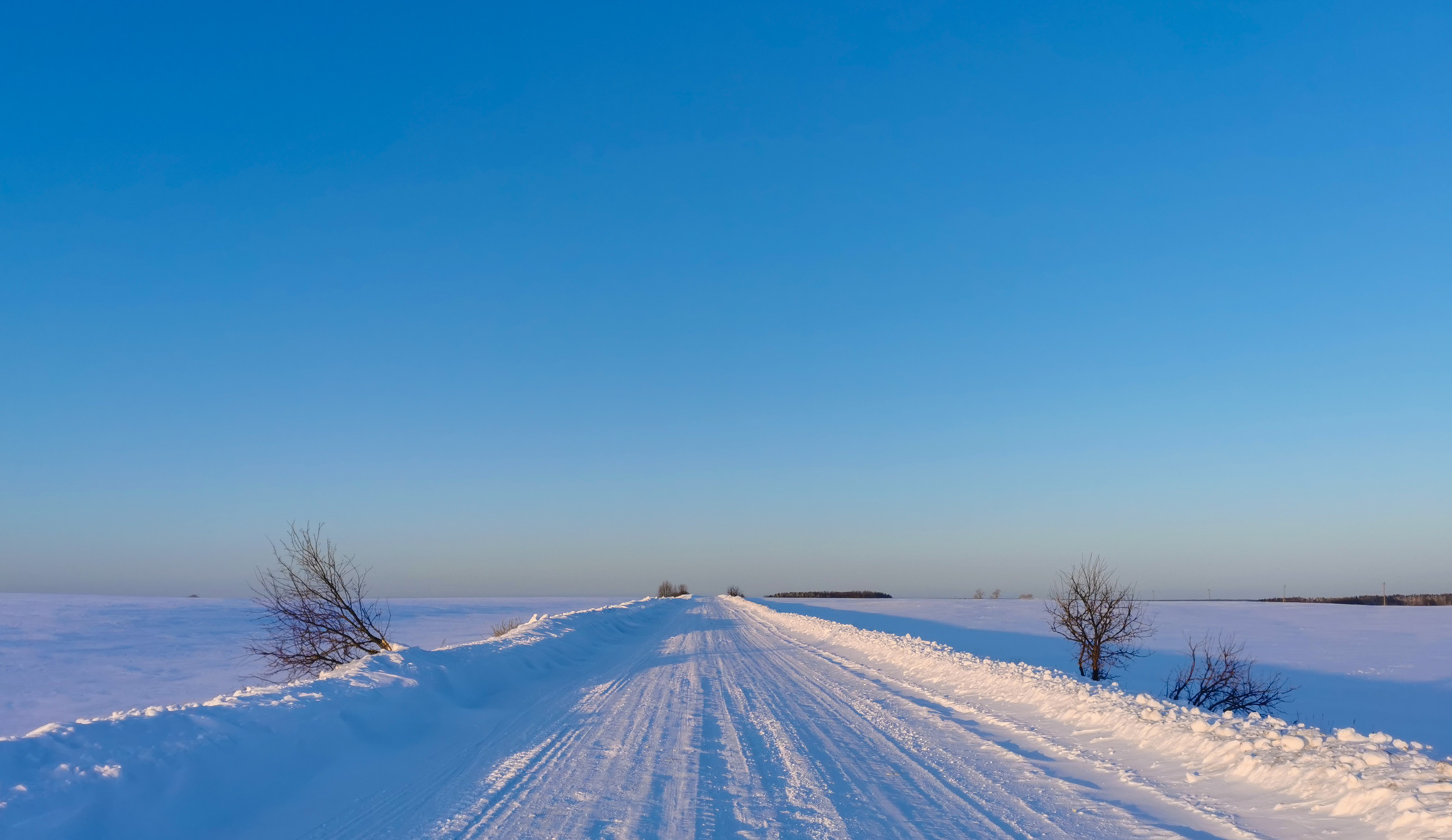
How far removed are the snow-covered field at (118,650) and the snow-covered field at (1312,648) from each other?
20953 mm

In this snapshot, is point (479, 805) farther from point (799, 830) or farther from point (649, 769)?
point (799, 830)

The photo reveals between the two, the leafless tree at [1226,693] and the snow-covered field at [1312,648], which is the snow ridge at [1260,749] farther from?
the snow-covered field at [1312,648]

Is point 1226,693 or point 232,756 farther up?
point 232,756

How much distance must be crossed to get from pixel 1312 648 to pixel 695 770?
28.7 meters

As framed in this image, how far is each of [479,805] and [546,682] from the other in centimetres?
770

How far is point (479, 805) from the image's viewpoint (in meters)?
5.40

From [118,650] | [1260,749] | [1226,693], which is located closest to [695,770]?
[1260,749]

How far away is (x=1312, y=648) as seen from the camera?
84.1 feet

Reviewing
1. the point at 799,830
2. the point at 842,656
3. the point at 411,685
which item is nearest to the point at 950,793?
the point at 799,830

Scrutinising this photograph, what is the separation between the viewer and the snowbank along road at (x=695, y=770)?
4.86m

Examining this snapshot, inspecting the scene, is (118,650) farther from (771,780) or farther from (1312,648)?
(1312,648)

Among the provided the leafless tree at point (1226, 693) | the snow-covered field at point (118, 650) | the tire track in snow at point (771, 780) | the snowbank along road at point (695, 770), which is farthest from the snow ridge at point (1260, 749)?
the snow-covered field at point (118, 650)

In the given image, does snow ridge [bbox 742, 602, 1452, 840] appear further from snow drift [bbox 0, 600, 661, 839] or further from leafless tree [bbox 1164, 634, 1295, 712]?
snow drift [bbox 0, 600, 661, 839]

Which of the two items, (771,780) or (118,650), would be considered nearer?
(771,780)
